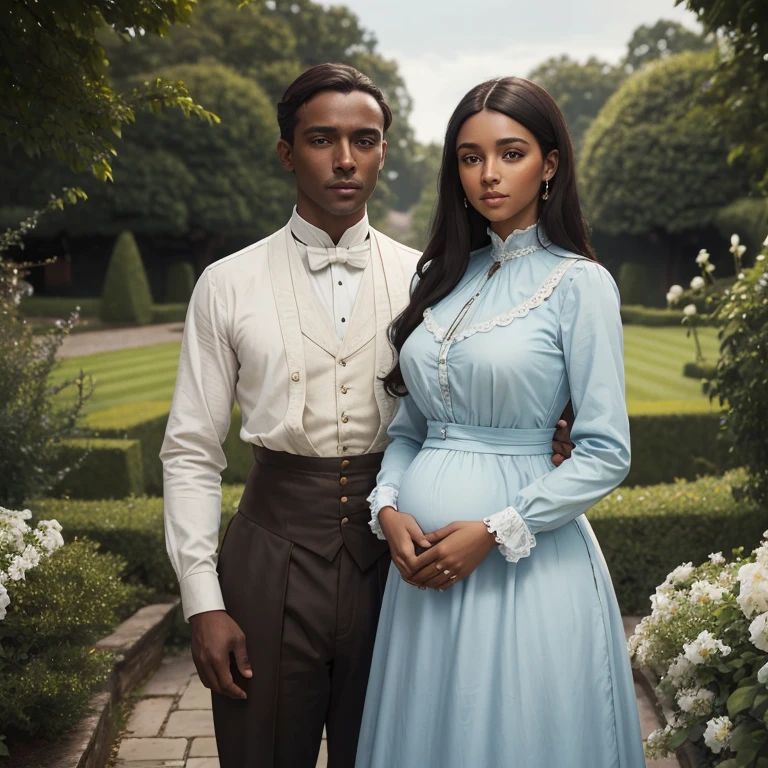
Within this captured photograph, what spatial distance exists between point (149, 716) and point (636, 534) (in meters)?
2.98

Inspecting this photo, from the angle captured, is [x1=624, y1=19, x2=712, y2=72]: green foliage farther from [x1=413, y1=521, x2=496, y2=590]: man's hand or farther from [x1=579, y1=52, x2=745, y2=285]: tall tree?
[x1=413, y1=521, x2=496, y2=590]: man's hand

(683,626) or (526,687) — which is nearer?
(526,687)

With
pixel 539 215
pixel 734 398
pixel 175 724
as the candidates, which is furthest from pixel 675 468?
pixel 539 215

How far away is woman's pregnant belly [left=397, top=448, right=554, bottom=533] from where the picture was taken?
2.25 meters

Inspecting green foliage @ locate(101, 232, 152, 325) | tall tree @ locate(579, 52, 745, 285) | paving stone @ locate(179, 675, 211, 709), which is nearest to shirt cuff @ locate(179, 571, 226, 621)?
paving stone @ locate(179, 675, 211, 709)

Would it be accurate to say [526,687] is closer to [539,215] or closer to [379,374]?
[379,374]

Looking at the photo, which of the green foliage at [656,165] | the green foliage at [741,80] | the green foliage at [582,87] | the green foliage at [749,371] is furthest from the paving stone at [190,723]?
the green foliage at [582,87]

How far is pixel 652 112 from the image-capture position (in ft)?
80.3

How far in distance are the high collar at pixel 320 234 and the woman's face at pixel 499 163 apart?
1.56 ft

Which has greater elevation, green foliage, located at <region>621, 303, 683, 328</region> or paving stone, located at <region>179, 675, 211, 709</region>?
paving stone, located at <region>179, 675, 211, 709</region>

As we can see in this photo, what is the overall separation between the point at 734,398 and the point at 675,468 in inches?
131

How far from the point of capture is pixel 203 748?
14.4 ft

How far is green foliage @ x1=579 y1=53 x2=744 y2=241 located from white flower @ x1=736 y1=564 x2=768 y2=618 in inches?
870

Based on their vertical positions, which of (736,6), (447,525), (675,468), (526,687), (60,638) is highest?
(736,6)
